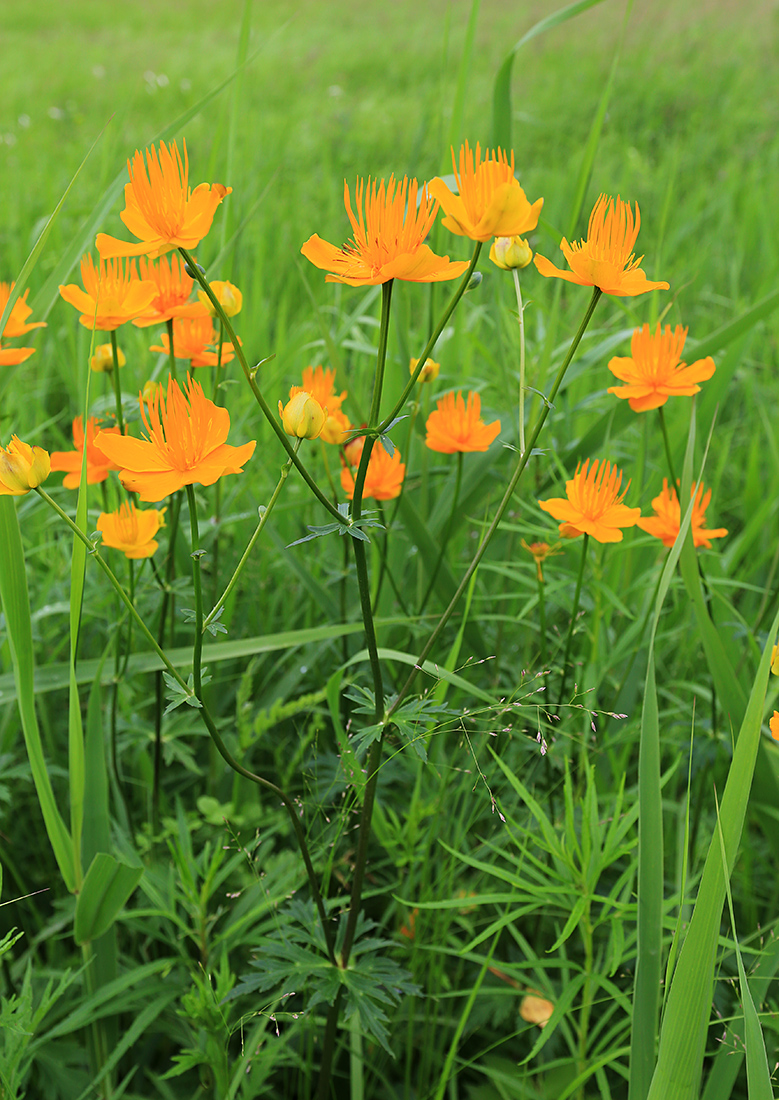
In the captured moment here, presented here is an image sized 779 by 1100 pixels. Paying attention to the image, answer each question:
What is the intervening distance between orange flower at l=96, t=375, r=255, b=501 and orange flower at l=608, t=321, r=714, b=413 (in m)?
0.44

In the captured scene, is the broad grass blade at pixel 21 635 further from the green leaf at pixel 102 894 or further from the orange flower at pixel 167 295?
the orange flower at pixel 167 295

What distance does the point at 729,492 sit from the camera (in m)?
1.69

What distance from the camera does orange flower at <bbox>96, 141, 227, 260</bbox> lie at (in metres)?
0.52

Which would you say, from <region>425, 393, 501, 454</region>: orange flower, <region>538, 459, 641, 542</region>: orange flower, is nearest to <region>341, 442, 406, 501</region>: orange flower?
<region>425, 393, 501, 454</region>: orange flower

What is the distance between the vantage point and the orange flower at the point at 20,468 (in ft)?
1.77

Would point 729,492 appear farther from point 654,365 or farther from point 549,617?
point 654,365

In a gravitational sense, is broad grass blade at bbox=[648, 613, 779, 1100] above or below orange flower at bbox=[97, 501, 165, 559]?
below

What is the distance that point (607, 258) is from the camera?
1.91ft

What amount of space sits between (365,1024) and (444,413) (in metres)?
0.59

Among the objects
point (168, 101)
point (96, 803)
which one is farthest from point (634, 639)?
point (168, 101)

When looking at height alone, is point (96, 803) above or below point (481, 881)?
above

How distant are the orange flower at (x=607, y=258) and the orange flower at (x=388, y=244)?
8 centimetres

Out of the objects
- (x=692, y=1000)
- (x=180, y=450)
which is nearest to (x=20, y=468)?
(x=180, y=450)

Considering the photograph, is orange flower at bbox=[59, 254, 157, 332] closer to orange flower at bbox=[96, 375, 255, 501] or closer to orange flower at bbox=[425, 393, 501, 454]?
orange flower at bbox=[96, 375, 255, 501]
